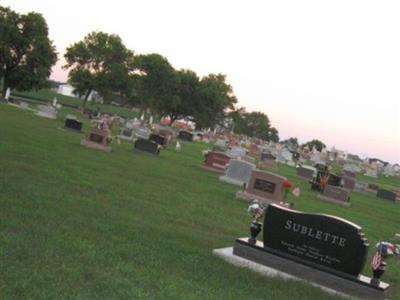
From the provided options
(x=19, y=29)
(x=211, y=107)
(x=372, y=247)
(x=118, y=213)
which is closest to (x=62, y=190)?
(x=118, y=213)

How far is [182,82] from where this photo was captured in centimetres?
8469

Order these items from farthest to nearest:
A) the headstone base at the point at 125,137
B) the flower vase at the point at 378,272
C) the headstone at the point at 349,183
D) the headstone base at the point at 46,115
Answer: the headstone base at the point at 46,115 < the headstone at the point at 349,183 < the headstone base at the point at 125,137 < the flower vase at the point at 378,272

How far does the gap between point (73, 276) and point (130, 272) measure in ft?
2.68

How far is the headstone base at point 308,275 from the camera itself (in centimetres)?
809

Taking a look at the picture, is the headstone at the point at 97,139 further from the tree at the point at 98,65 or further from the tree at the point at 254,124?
the tree at the point at 254,124

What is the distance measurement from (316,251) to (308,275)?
1.26 ft

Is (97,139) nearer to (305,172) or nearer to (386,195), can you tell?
(305,172)

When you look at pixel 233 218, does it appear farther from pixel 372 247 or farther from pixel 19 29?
A: pixel 19 29

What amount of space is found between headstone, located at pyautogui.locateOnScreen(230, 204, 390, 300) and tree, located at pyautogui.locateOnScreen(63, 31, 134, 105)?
218 ft

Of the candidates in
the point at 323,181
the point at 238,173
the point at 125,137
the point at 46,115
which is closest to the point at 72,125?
the point at 125,137

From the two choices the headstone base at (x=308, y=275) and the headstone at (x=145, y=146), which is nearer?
the headstone base at (x=308, y=275)

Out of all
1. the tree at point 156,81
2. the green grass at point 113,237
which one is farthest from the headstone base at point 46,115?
the tree at point 156,81

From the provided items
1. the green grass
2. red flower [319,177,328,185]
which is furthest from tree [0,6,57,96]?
the green grass

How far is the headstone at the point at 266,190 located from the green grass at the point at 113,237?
0.77 metres
